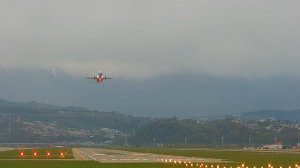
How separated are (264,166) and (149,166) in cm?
1358

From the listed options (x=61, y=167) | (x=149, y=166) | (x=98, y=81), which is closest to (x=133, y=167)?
(x=149, y=166)

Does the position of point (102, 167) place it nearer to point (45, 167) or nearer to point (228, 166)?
point (45, 167)

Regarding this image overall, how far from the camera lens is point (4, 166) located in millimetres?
92750

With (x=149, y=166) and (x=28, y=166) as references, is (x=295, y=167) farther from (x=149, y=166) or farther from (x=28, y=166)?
(x=28, y=166)

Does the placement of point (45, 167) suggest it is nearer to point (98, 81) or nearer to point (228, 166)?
point (228, 166)

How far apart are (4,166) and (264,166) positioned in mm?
30689

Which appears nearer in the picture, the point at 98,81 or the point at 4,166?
the point at 4,166

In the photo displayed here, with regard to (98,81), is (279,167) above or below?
below

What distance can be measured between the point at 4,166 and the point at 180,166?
20864mm

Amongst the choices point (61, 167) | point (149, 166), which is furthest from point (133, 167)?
point (61, 167)

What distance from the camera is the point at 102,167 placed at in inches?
3588

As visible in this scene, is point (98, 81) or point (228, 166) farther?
point (98, 81)

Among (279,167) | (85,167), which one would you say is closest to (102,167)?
(85,167)

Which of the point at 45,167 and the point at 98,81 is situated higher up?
the point at 98,81
